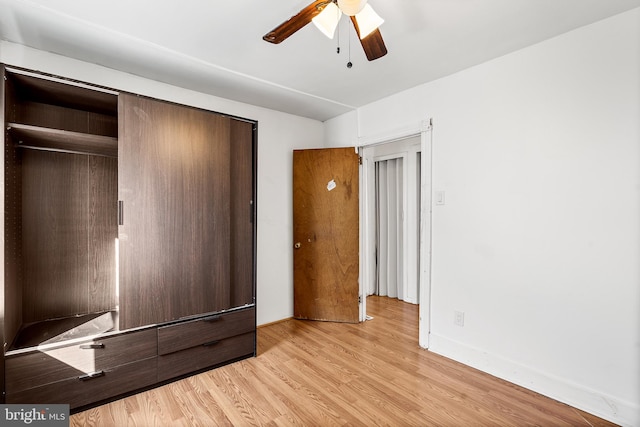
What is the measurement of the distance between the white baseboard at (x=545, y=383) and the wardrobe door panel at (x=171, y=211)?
199cm

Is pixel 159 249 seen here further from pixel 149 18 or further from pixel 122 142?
pixel 149 18

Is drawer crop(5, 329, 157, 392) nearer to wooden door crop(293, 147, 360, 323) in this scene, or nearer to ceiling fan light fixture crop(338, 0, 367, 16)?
wooden door crop(293, 147, 360, 323)

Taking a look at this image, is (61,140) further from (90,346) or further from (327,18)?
(327,18)

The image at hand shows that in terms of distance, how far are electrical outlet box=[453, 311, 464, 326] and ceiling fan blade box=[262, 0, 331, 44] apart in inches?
97.2

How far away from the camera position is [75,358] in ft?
6.19

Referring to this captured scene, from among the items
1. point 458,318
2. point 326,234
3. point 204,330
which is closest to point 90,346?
point 204,330

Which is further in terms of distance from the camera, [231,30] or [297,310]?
[297,310]

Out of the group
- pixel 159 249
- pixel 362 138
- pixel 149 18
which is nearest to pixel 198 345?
pixel 159 249

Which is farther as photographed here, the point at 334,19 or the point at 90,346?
the point at 90,346

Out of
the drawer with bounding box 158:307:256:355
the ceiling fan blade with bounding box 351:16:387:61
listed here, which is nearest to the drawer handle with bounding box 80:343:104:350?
the drawer with bounding box 158:307:256:355

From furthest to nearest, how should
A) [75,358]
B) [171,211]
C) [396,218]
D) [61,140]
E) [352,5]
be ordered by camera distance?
[396,218], [171,211], [61,140], [75,358], [352,5]

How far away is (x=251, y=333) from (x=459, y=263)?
191 centimetres

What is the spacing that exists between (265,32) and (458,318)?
2718 mm

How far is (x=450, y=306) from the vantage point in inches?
105
